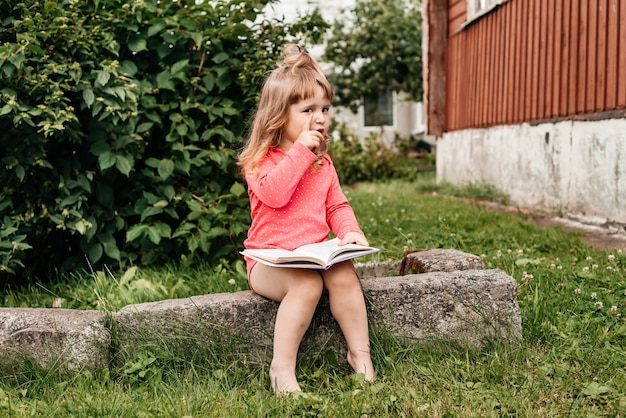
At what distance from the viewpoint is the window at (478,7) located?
7900mm

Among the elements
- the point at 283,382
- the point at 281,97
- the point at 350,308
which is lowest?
the point at 283,382

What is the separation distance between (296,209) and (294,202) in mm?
30

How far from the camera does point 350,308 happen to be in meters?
2.59

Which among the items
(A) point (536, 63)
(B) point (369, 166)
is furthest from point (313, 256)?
(B) point (369, 166)

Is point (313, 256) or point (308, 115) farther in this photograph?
point (308, 115)

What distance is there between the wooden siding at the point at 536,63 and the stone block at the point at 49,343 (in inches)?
160

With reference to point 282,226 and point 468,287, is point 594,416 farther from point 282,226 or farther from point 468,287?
point 282,226

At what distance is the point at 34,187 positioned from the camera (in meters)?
3.66

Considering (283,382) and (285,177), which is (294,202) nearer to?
(285,177)

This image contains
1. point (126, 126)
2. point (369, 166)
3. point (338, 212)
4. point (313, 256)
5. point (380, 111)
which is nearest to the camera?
point (313, 256)

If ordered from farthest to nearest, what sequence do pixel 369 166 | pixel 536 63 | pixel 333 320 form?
pixel 369 166, pixel 536 63, pixel 333 320

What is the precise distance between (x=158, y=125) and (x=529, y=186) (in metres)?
4.20

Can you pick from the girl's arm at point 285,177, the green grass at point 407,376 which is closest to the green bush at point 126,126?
the green grass at point 407,376

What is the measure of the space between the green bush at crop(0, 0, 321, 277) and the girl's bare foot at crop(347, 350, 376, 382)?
138 cm
